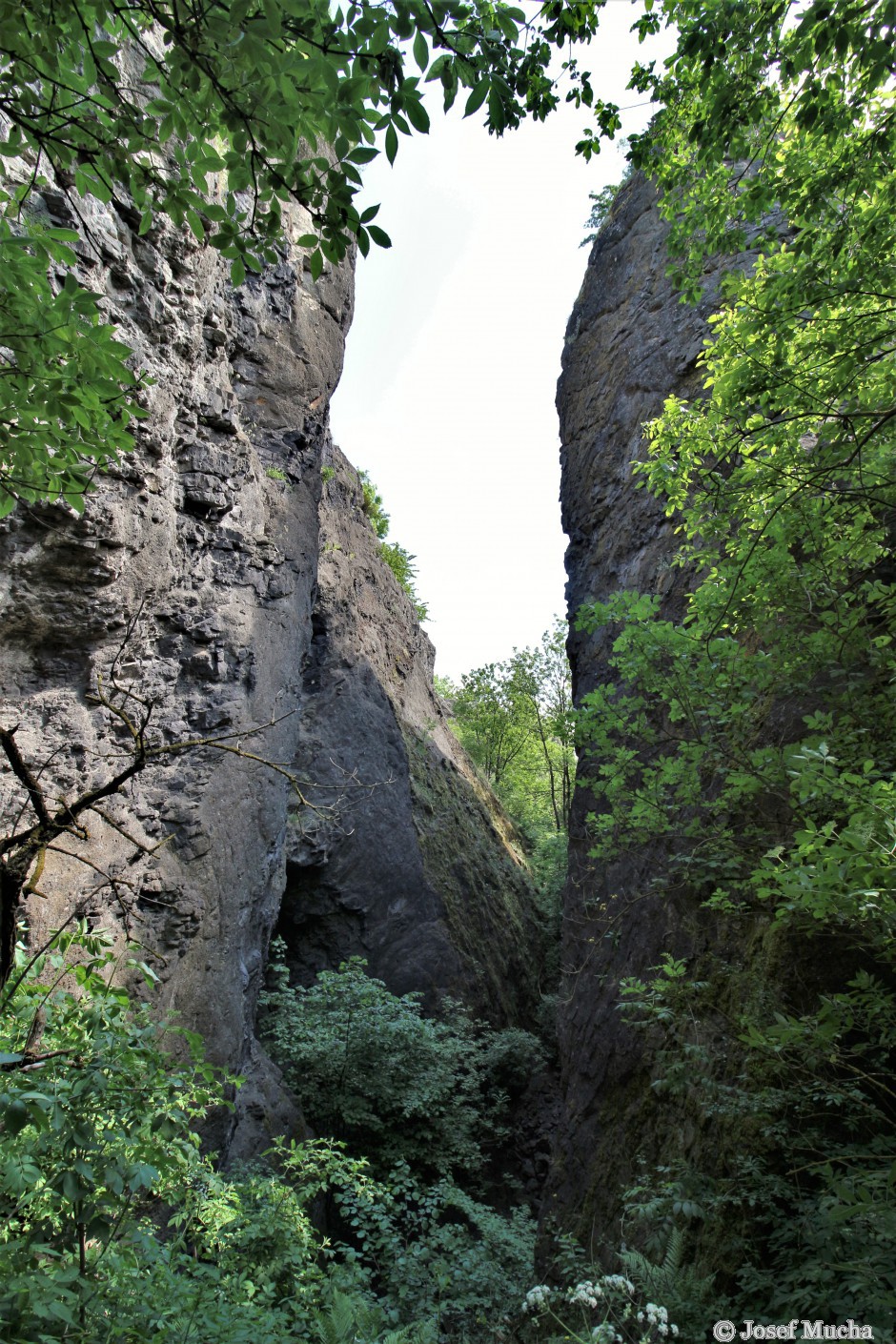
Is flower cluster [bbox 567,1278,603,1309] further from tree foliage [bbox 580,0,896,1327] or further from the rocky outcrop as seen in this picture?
the rocky outcrop

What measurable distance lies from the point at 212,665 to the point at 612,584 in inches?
267

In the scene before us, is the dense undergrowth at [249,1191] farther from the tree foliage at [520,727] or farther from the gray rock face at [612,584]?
the tree foliage at [520,727]

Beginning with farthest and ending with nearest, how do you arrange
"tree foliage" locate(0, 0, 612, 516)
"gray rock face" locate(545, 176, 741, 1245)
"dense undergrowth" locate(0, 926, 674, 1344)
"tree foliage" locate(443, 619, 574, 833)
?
"tree foliage" locate(443, 619, 574, 833) < "gray rock face" locate(545, 176, 741, 1245) < "dense undergrowth" locate(0, 926, 674, 1344) < "tree foliage" locate(0, 0, 612, 516)

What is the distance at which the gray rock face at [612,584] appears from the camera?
690 cm

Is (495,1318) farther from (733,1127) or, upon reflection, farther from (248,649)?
(248,649)

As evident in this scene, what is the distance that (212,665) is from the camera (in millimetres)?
7895

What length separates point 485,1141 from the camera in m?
12.2

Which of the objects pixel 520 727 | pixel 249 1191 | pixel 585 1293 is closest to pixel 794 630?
pixel 585 1293

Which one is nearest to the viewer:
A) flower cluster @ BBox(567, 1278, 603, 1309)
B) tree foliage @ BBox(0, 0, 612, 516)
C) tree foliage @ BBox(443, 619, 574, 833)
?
tree foliage @ BBox(0, 0, 612, 516)

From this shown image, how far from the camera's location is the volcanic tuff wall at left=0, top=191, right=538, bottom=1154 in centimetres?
619

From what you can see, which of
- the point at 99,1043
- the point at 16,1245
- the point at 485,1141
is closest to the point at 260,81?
the point at 99,1043

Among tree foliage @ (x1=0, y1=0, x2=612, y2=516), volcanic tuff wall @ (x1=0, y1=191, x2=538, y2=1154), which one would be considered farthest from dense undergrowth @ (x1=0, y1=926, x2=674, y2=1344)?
tree foliage @ (x1=0, y1=0, x2=612, y2=516)

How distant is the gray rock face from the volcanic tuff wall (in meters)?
3.68

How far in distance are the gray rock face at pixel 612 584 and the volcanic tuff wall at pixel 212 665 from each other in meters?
3.68
